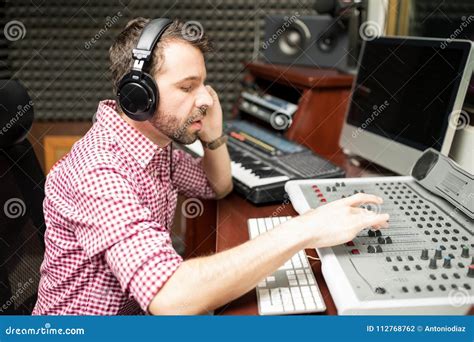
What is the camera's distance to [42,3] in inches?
95.7

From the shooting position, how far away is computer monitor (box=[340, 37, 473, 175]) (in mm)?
1314

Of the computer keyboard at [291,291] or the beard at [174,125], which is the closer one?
the computer keyboard at [291,291]

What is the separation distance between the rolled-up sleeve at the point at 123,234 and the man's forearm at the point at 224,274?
0.02m

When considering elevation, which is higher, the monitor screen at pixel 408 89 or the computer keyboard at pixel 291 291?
the monitor screen at pixel 408 89
